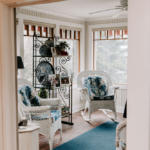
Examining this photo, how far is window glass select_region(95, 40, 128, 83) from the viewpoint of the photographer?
5496 millimetres

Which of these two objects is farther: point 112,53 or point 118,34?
point 112,53

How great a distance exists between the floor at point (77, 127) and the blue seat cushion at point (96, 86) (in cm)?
56

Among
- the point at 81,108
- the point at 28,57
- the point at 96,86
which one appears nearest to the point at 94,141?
the point at 96,86

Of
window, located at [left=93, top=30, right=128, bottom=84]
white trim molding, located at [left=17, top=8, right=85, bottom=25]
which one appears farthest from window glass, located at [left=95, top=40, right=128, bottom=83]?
white trim molding, located at [left=17, top=8, right=85, bottom=25]

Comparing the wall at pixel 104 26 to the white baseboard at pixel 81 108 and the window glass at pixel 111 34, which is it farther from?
the window glass at pixel 111 34

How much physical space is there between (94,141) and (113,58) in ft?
8.74

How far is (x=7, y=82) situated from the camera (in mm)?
1670

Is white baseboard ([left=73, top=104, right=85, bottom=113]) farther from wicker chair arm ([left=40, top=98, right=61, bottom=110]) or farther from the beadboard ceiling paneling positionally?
the beadboard ceiling paneling

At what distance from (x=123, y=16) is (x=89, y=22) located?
979 millimetres

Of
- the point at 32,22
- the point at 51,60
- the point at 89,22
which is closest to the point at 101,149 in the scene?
the point at 51,60

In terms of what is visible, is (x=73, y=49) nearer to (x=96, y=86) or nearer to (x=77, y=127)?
(x=96, y=86)

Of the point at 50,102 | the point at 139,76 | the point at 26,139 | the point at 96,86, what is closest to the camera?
the point at 139,76

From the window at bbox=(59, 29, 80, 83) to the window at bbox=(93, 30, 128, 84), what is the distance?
481 mm

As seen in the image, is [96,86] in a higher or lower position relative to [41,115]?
higher
